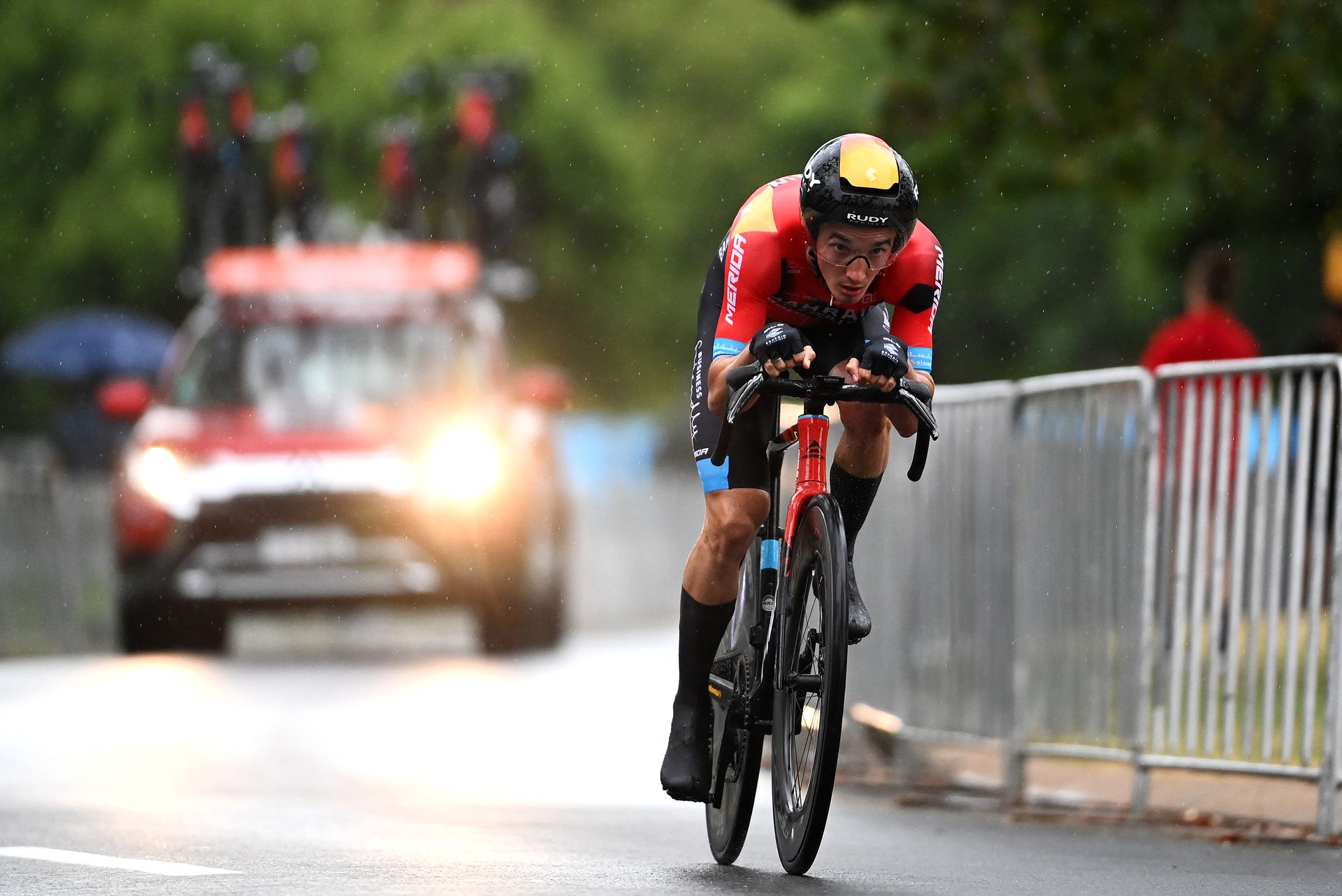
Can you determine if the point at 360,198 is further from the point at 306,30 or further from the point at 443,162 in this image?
the point at 443,162

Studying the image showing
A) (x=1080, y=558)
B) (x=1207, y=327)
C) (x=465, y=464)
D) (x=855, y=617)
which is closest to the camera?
(x=855, y=617)


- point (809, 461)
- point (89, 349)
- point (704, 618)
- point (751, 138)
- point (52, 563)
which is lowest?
point (52, 563)

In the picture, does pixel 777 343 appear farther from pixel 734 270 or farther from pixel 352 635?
pixel 352 635

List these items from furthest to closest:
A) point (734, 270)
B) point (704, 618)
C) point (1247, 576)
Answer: point (1247, 576), point (704, 618), point (734, 270)

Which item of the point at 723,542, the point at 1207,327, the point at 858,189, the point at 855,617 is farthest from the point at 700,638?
the point at 1207,327

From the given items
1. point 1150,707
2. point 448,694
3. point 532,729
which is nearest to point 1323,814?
point 1150,707

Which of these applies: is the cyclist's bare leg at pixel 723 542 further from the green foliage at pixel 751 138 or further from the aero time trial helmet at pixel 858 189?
the green foliage at pixel 751 138

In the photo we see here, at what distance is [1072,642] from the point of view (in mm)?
9852

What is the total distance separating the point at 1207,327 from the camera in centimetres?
1338

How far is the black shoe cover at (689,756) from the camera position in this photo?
7594 mm

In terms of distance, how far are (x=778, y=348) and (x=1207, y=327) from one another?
6.74 m

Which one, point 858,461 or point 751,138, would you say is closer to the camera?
point 858,461

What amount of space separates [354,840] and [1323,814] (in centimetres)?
287

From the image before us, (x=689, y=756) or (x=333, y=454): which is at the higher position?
(x=333, y=454)
